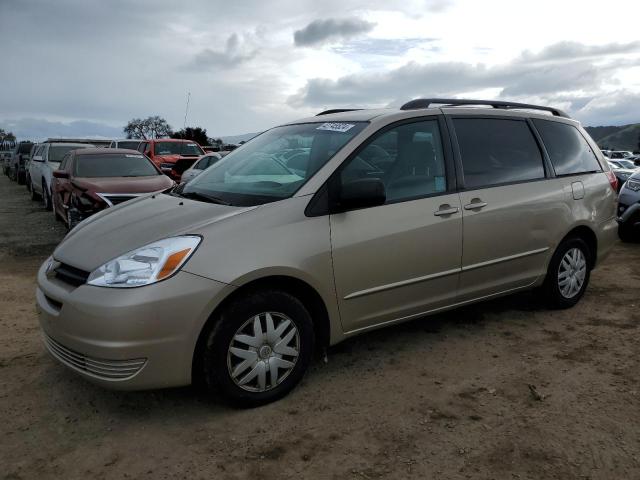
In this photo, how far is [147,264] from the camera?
2842mm

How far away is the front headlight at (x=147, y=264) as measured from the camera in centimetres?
280

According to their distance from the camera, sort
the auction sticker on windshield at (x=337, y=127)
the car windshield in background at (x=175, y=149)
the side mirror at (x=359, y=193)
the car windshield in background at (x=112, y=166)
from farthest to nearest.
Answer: the car windshield in background at (x=175, y=149), the car windshield in background at (x=112, y=166), the auction sticker on windshield at (x=337, y=127), the side mirror at (x=359, y=193)

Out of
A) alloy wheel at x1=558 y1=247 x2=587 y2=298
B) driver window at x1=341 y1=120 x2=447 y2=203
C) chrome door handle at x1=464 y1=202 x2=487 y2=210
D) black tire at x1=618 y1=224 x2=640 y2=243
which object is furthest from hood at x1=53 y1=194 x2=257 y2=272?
black tire at x1=618 y1=224 x2=640 y2=243

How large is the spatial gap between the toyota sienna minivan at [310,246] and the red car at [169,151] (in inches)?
438

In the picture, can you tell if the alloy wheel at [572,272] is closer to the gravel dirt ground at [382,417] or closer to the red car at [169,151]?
the gravel dirt ground at [382,417]

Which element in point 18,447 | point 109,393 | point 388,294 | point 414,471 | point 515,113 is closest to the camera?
point 414,471

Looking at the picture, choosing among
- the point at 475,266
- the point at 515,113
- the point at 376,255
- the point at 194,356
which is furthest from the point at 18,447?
the point at 515,113

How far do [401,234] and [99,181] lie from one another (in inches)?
246

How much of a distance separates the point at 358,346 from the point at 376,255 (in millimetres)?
941

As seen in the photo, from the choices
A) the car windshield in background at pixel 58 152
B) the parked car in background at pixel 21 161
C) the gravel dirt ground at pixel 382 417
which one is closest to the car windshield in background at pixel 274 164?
the gravel dirt ground at pixel 382 417

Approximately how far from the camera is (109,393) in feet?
10.9

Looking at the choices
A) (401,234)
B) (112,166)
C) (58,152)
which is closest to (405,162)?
(401,234)

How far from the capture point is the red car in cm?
1497

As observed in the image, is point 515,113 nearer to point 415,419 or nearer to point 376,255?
point 376,255
